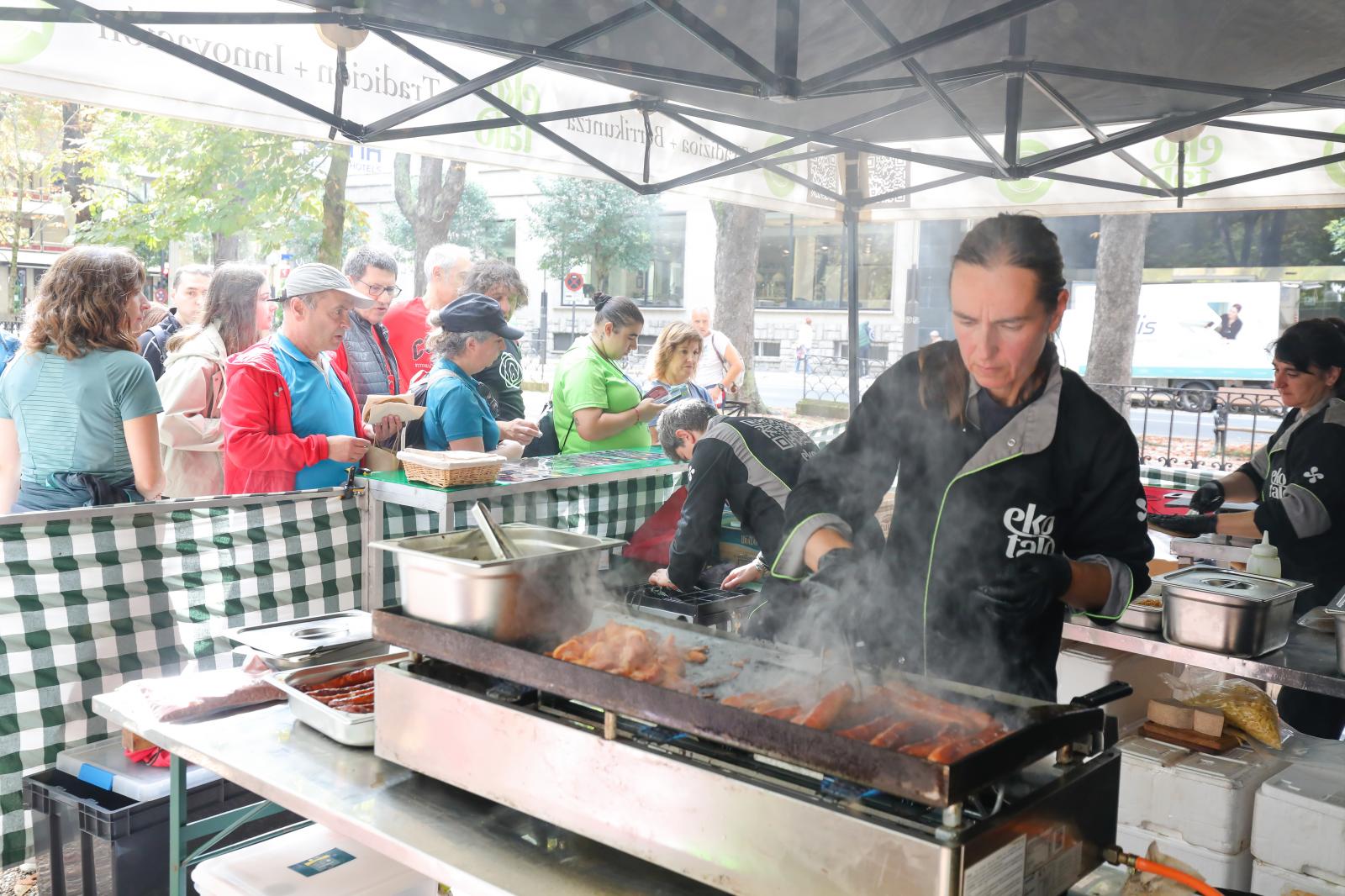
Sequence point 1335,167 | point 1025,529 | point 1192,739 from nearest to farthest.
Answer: point 1025,529 → point 1192,739 → point 1335,167

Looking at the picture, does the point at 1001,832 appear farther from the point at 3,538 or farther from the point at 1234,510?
the point at 1234,510

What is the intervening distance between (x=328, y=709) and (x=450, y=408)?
7.94ft

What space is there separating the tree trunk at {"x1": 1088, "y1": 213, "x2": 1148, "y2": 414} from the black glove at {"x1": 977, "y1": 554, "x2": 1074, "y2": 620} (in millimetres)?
11378

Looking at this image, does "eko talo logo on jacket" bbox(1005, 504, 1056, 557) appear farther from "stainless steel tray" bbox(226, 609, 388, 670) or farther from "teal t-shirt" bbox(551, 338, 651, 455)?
"teal t-shirt" bbox(551, 338, 651, 455)

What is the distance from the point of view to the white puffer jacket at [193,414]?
455cm

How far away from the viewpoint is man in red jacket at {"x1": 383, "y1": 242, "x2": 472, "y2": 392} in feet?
19.4

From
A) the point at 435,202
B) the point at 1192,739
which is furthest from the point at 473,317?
the point at 435,202

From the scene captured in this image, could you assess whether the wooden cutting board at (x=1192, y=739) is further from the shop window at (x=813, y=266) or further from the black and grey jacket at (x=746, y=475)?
the shop window at (x=813, y=266)

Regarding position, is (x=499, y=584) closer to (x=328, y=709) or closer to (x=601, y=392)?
(x=328, y=709)

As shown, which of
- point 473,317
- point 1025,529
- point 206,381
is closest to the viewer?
point 1025,529

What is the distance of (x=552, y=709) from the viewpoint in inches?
70.8

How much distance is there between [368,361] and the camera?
206 inches

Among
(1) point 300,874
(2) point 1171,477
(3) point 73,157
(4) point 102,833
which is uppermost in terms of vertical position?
(3) point 73,157

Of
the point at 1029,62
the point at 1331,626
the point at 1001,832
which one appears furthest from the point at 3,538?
the point at 1331,626
